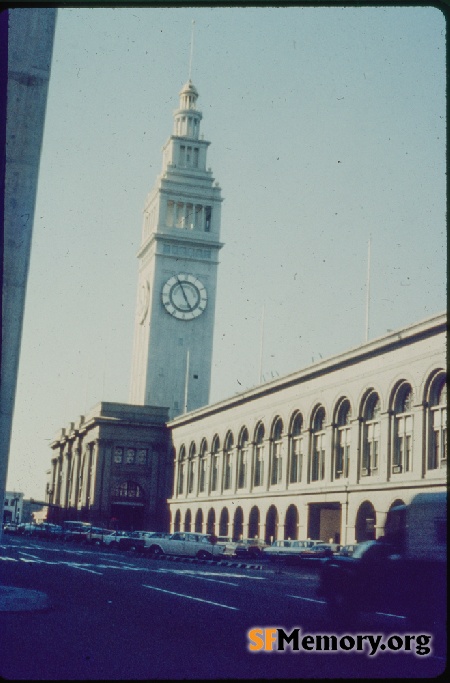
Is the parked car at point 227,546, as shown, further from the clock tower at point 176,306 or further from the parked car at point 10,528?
the clock tower at point 176,306

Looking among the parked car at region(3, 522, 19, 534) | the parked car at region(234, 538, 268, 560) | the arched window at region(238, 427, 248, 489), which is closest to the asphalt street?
the parked car at region(234, 538, 268, 560)

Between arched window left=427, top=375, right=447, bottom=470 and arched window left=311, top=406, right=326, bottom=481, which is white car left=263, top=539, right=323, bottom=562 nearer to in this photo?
arched window left=311, top=406, right=326, bottom=481

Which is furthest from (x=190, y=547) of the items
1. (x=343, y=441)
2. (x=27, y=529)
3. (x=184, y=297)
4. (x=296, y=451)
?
(x=184, y=297)

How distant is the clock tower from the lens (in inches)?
3440

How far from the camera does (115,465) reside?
229 feet

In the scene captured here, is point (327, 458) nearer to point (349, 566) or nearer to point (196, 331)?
point (349, 566)

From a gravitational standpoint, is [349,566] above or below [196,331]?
below

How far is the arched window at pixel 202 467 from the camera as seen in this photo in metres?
50.5

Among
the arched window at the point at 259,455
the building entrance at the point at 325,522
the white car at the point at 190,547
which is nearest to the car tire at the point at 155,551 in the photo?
the white car at the point at 190,547

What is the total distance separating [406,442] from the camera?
38500 mm

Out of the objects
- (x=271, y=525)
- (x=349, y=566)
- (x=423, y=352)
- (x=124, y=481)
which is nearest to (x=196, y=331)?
(x=124, y=481)

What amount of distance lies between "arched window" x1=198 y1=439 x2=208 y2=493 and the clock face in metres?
37.1

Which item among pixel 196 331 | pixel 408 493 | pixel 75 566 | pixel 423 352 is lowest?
pixel 75 566

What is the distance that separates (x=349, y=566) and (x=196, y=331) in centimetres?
7946
